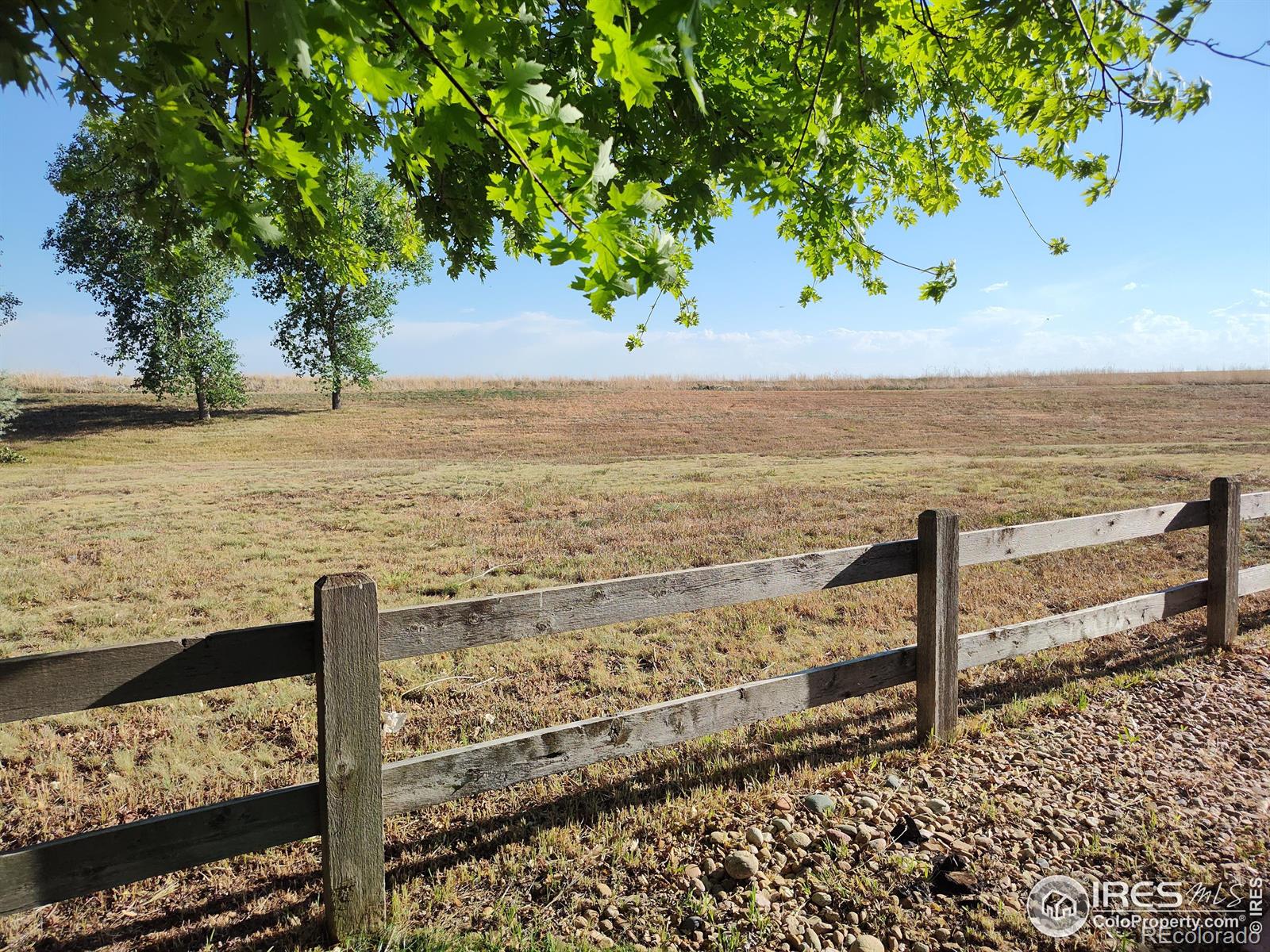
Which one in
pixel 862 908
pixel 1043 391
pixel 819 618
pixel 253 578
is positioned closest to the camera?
pixel 862 908

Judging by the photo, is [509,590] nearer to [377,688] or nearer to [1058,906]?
[377,688]

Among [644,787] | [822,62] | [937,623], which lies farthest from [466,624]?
[937,623]

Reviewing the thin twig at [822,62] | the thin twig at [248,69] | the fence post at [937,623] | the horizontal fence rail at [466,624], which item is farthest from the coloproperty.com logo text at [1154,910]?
the thin twig at [248,69]

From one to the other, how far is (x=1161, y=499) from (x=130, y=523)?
2011 centimetres

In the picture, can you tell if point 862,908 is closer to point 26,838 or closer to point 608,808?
point 608,808

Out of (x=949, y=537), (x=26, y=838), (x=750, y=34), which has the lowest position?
(x=26, y=838)

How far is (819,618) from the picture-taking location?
7691 mm

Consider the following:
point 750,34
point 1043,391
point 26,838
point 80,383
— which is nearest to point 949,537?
point 750,34

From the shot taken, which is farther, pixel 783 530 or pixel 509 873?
pixel 783 530

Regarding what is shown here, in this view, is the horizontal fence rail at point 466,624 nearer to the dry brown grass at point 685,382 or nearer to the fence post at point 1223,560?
the fence post at point 1223,560

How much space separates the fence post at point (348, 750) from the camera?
9.21 ft

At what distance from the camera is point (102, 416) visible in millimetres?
36031

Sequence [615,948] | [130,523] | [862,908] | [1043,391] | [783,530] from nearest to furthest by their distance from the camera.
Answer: [615,948]
[862,908]
[783,530]
[130,523]
[1043,391]

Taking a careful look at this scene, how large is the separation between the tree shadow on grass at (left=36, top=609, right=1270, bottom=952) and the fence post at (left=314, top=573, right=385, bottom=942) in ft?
0.92
